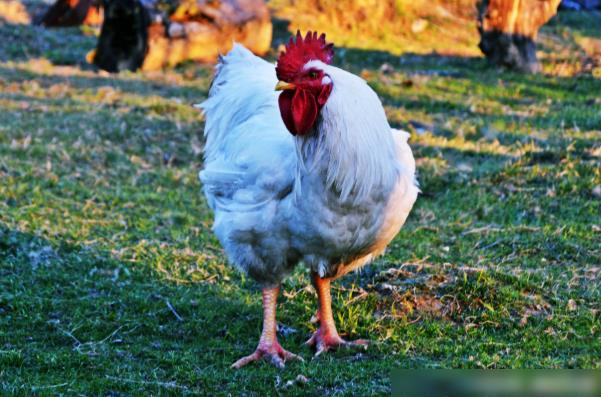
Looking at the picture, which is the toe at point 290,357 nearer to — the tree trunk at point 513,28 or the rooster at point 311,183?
the rooster at point 311,183

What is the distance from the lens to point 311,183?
4340 millimetres

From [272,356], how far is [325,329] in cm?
44

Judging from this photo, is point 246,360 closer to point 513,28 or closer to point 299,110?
Answer: point 299,110

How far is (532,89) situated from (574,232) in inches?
197

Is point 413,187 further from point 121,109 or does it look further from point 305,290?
point 121,109

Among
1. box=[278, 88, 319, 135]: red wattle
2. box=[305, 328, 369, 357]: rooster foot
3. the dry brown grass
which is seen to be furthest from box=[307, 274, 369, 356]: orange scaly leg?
the dry brown grass

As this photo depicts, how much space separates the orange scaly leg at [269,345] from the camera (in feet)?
16.0

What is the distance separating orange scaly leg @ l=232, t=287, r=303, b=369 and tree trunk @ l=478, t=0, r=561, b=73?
809 cm

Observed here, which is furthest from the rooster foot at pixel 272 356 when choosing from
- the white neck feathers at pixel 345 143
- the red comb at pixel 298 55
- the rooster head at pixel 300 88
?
the red comb at pixel 298 55

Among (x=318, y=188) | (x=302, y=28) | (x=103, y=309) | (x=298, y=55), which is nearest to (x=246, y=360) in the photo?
(x=318, y=188)

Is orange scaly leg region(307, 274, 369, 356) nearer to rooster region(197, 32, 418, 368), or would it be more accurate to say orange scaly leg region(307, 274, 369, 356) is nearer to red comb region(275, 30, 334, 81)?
rooster region(197, 32, 418, 368)

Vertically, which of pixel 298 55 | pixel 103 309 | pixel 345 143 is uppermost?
pixel 298 55

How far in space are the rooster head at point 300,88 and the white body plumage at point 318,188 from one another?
43 mm

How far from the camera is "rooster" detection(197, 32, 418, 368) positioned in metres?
4.27
